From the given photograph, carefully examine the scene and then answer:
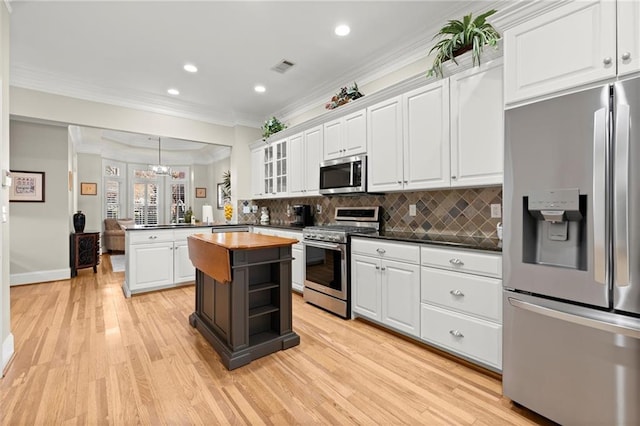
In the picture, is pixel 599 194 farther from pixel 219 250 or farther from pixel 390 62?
pixel 390 62

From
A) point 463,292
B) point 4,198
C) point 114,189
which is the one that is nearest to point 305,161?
point 463,292

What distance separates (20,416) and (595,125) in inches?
138

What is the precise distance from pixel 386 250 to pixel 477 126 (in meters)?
1.29

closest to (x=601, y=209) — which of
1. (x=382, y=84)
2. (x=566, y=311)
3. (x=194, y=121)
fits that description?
(x=566, y=311)

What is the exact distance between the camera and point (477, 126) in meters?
2.31

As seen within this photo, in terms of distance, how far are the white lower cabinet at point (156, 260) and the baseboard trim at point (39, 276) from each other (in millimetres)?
1617

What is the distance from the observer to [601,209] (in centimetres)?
142

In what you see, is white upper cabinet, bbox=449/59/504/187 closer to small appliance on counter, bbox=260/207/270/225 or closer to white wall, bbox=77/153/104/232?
small appliance on counter, bbox=260/207/270/225

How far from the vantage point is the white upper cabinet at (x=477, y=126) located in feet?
7.23

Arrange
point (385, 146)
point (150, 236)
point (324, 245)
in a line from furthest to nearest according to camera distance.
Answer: point (150, 236), point (324, 245), point (385, 146)

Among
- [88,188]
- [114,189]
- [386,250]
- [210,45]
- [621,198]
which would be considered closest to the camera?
[621,198]

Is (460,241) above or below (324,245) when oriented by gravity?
above

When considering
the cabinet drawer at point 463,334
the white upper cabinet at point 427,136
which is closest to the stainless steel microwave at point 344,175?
the white upper cabinet at point 427,136

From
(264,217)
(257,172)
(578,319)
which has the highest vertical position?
(257,172)
